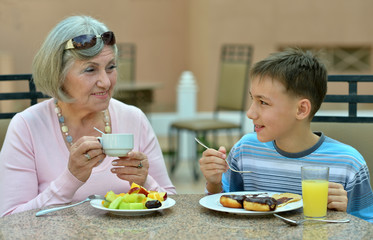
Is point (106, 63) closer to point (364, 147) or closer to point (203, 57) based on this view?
point (364, 147)

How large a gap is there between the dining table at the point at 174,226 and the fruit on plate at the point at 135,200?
0.08ft

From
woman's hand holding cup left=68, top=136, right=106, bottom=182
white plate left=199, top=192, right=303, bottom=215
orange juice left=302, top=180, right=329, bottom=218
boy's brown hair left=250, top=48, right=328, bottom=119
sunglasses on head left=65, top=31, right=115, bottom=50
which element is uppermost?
sunglasses on head left=65, top=31, right=115, bottom=50

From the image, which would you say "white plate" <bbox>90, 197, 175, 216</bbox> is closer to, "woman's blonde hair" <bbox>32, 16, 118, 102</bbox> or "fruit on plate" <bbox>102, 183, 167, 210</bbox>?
"fruit on plate" <bbox>102, 183, 167, 210</bbox>

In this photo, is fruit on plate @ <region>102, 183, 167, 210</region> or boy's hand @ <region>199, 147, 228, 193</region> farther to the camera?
boy's hand @ <region>199, 147, 228, 193</region>

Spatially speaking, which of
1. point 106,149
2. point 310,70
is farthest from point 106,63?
point 310,70

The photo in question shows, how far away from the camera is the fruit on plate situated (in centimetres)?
124

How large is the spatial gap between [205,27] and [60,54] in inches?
222

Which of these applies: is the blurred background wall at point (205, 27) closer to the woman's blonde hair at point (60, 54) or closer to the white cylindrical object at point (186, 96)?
the white cylindrical object at point (186, 96)

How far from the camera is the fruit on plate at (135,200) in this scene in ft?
4.06

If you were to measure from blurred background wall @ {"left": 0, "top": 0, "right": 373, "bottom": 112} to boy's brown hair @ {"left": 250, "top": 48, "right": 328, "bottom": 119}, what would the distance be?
217 inches

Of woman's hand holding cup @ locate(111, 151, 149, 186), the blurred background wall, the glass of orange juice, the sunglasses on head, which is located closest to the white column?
the blurred background wall

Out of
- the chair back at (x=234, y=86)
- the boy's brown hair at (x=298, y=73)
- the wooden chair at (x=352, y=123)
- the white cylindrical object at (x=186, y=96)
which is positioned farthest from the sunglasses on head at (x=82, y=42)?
the white cylindrical object at (x=186, y=96)

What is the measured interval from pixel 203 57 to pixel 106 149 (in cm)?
607

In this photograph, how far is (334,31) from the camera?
7.27 meters
